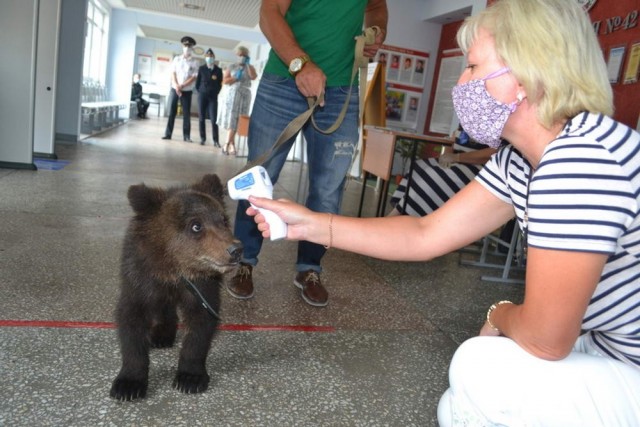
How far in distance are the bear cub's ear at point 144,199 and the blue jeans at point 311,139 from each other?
3.23ft

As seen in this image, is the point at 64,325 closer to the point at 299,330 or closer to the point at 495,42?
the point at 299,330

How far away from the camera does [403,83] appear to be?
1009cm

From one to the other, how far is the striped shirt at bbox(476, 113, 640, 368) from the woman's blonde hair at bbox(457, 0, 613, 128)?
0.17 ft

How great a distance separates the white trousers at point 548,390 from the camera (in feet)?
4.27

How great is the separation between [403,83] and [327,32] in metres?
7.68

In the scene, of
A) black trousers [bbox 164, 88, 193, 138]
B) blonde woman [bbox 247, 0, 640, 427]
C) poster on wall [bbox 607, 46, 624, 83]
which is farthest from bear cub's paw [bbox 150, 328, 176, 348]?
black trousers [bbox 164, 88, 193, 138]

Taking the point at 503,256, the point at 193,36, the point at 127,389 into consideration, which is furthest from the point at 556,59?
the point at 193,36

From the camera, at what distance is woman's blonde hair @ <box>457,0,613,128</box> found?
126 cm

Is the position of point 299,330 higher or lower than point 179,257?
lower

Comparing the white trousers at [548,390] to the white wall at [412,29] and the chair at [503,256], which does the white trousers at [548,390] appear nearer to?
the chair at [503,256]

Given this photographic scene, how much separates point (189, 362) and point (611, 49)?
229 inches

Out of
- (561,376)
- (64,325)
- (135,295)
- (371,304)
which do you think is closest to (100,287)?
(64,325)

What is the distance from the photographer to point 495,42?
138 centimetres

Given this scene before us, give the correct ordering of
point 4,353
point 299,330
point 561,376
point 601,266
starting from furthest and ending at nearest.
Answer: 1. point 299,330
2. point 4,353
3. point 561,376
4. point 601,266
